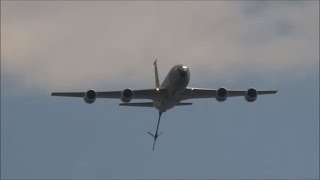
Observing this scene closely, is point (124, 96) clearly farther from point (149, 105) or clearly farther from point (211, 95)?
point (211, 95)

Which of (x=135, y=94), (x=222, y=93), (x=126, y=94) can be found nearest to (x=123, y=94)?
(x=126, y=94)

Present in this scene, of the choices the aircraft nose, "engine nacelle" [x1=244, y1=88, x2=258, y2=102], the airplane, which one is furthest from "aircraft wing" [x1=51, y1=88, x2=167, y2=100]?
"engine nacelle" [x1=244, y1=88, x2=258, y2=102]

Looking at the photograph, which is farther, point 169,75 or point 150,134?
point 150,134

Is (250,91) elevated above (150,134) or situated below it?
above

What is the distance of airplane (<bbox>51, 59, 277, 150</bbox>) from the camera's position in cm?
7131

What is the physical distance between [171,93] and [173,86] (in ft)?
4.76

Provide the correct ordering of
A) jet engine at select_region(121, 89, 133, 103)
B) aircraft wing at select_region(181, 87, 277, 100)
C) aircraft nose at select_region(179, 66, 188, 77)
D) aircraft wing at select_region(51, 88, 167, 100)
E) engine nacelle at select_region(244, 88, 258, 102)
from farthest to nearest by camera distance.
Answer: aircraft wing at select_region(181, 87, 277, 100) < engine nacelle at select_region(244, 88, 258, 102) < aircraft wing at select_region(51, 88, 167, 100) < jet engine at select_region(121, 89, 133, 103) < aircraft nose at select_region(179, 66, 188, 77)

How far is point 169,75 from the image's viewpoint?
7281 centimetres

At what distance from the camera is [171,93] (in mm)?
73438

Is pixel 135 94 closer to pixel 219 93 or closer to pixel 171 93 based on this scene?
pixel 171 93

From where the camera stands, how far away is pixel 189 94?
7738cm

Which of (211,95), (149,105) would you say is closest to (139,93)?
(149,105)

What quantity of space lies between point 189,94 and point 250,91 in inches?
219

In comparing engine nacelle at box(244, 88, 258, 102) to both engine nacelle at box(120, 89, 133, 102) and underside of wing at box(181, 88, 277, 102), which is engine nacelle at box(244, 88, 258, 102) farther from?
engine nacelle at box(120, 89, 133, 102)
